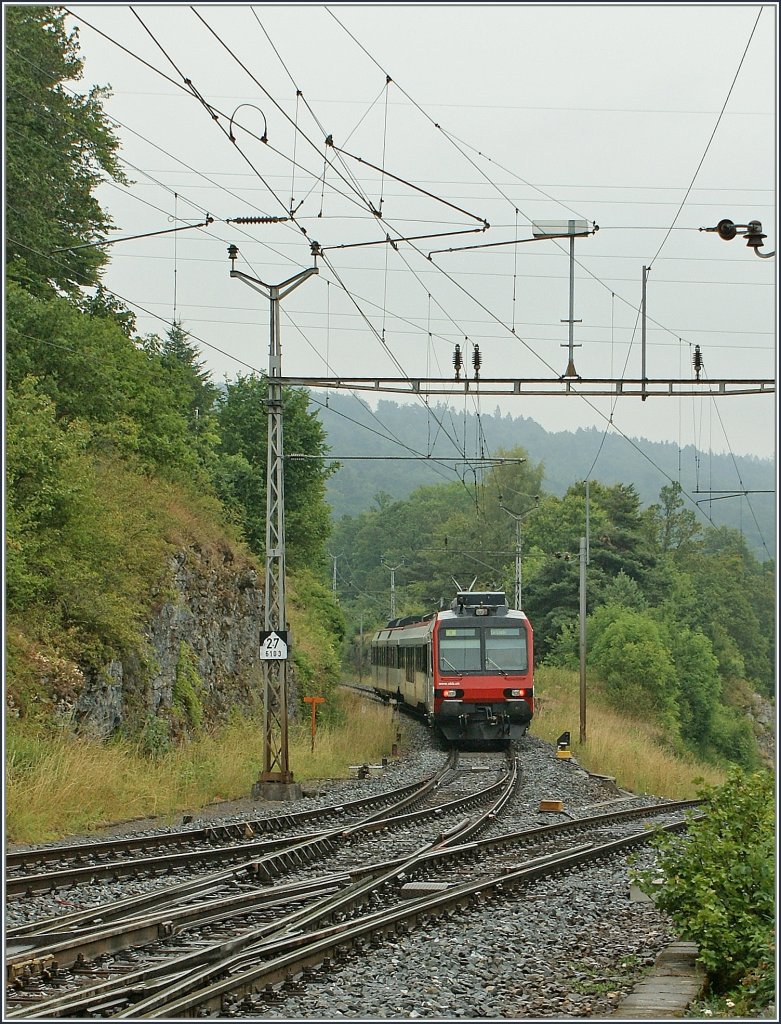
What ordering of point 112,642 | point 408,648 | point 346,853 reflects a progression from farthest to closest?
1. point 408,648
2. point 112,642
3. point 346,853

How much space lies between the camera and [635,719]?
1945 inches

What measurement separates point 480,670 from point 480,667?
0.27 feet

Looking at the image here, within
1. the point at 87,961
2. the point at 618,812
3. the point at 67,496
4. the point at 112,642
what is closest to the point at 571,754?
the point at 618,812

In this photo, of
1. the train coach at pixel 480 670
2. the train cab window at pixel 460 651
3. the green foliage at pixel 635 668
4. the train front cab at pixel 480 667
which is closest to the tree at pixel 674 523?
the green foliage at pixel 635 668

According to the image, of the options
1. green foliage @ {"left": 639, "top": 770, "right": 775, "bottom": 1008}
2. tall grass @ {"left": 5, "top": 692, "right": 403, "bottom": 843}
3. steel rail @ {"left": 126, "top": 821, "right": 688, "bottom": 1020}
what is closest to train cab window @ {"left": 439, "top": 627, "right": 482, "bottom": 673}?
tall grass @ {"left": 5, "top": 692, "right": 403, "bottom": 843}

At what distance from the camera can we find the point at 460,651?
95.6 ft

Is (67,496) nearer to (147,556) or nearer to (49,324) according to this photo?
(147,556)

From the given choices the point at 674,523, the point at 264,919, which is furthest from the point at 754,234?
the point at 674,523

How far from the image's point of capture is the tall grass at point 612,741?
26.9m

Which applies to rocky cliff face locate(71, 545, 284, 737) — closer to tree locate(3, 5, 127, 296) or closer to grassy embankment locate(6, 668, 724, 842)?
grassy embankment locate(6, 668, 724, 842)

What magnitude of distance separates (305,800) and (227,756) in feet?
10.6

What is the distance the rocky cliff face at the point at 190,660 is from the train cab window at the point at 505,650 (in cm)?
624

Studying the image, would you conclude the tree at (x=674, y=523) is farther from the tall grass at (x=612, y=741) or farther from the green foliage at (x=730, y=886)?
the green foliage at (x=730, y=886)

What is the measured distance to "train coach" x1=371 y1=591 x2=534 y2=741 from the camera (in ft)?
94.9
